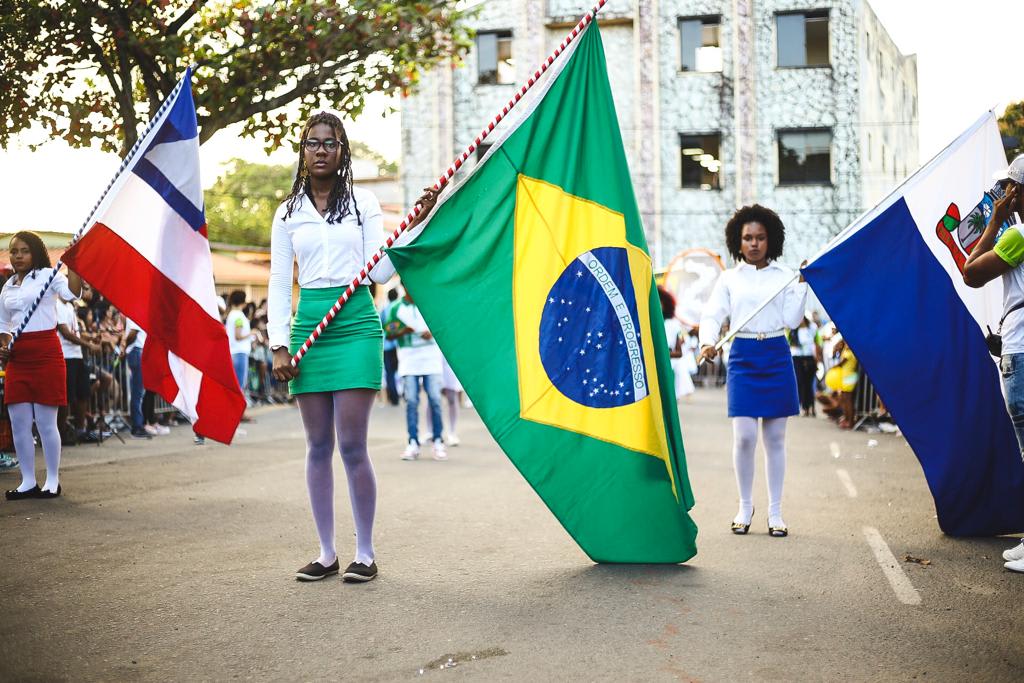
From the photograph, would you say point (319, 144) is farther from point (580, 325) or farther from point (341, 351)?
point (580, 325)

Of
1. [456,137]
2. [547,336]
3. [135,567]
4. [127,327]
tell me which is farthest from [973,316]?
Result: [456,137]

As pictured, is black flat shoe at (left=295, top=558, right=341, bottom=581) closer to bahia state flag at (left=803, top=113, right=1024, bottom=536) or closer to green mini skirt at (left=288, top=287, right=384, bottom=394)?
green mini skirt at (left=288, top=287, right=384, bottom=394)

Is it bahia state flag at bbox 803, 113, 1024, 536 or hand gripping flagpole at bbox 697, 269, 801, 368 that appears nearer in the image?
bahia state flag at bbox 803, 113, 1024, 536

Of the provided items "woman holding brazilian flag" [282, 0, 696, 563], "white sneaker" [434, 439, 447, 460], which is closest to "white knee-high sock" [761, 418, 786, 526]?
"woman holding brazilian flag" [282, 0, 696, 563]

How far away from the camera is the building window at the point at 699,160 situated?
30359 mm

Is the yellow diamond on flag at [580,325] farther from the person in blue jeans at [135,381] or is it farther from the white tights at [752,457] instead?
the person in blue jeans at [135,381]

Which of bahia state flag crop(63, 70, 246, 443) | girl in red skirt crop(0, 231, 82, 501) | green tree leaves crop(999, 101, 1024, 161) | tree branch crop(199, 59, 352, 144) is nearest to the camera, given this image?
bahia state flag crop(63, 70, 246, 443)

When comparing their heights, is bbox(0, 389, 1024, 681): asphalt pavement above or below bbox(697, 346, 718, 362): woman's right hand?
below

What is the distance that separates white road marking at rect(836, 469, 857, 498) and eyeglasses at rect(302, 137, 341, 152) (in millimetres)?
5316

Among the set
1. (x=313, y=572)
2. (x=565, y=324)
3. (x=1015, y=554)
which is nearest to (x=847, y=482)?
(x=1015, y=554)

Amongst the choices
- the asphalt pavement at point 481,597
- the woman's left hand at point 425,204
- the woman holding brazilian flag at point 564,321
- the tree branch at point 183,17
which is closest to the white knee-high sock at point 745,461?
the asphalt pavement at point 481,597

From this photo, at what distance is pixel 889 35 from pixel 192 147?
29231 mm

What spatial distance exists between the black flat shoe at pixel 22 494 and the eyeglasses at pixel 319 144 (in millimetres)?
4220

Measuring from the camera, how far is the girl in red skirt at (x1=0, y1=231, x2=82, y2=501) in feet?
25.9
